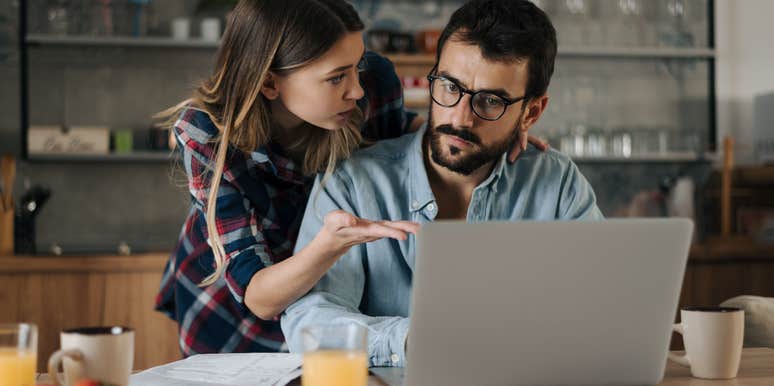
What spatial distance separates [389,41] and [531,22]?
2.43 meters

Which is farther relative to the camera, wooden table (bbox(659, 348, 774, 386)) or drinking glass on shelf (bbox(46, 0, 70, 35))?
drinking glass on shelf (bbox(46, 0, 70, 35))

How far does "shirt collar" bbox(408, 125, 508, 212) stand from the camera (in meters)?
1.74

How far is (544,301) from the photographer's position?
3.45 ft

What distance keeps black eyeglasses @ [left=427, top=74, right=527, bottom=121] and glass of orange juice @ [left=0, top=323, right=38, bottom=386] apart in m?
0.87

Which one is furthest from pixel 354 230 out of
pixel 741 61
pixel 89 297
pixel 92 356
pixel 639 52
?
pixel 741 61

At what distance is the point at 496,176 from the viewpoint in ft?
5.86

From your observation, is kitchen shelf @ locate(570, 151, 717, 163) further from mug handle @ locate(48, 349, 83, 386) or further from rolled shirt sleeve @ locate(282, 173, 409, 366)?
mug handle @ locate(48, 349, 83, 386)

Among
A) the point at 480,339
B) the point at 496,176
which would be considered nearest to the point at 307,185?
the point at 496,176

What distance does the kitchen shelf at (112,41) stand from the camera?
4.07m

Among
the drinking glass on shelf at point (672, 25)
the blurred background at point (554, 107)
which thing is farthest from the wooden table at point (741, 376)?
the drinking glass on shelf at point (672, 25)

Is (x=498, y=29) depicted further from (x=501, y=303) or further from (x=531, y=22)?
(x=501, y=303)

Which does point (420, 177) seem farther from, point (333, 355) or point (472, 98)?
point (333, 355)

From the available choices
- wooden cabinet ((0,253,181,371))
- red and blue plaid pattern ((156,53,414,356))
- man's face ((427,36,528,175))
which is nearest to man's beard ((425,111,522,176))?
man's face ((427,36,528,175))

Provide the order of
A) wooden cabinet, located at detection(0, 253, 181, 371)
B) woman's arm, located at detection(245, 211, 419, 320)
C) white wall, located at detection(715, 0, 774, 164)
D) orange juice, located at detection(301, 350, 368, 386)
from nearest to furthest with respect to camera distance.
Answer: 1. orange juice, located at detection(301, 350, 368, 386)
2. woman's arm, located at detection(245, 211, 419, 320)
3. wooden cabinet, located at detection(0, 253, 181, 371)
4. white wall, located at detection(715, 0, 774, 164)
